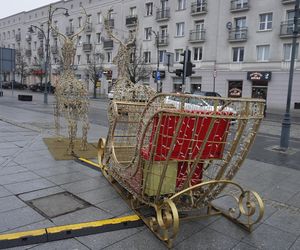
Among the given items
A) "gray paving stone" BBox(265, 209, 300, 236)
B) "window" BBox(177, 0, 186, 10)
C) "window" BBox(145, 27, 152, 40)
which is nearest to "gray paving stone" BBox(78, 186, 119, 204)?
"gray paving stone" BBox(265, 209, 300, 236)

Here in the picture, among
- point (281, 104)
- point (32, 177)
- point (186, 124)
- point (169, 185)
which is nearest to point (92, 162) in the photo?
point (32, 177)

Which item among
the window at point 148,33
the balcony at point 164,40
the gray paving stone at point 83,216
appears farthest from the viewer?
the window at point 148,33

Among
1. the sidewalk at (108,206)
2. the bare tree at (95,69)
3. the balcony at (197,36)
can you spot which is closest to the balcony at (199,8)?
the balcony at (197,36)

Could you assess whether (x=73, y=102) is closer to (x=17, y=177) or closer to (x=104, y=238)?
(x=17, y=177)

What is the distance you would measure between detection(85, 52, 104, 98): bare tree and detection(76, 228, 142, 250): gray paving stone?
35503mm

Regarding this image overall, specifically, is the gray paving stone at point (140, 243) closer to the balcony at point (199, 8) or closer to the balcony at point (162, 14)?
the balcony at point (199, 8)

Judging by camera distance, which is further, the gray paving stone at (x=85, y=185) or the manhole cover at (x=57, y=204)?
the gray paving stone at (x=85, y=185)

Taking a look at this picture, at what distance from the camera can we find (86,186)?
16.8ft

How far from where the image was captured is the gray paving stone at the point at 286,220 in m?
3.98

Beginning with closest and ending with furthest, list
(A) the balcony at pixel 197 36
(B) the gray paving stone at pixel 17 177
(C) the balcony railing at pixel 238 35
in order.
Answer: (B) the gray paving stone at pixel 17 177 < (C) the balcony railing at pixel 238 35 < (A) the balcony at pixel 197 36

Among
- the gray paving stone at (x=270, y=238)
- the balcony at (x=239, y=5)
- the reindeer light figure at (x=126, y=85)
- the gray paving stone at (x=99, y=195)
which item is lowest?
the gray paving stone at (x=270, y=238)

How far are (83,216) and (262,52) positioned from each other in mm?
28077

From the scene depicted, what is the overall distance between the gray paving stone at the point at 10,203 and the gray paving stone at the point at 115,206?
3.43ft

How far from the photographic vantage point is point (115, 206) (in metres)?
4.36
